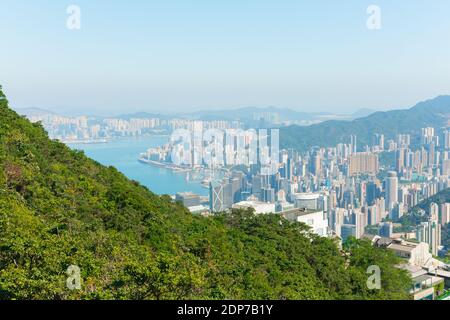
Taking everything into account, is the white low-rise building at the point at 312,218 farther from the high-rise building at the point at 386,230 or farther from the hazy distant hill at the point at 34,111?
the hazy distant hill at the point at 34,111

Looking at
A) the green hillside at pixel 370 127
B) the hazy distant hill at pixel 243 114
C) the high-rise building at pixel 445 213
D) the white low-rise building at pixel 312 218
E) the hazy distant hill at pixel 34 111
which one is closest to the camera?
the white low-rise building at pixel 312 218

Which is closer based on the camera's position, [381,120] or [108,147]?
[108,147]

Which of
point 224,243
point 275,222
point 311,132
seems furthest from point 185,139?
point 224,243

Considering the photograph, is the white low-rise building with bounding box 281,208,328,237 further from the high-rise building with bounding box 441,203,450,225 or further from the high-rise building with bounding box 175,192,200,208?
the high-rise building with bounding box 441,203,450,225

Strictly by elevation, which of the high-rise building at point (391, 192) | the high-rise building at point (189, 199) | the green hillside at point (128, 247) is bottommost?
the high-rise building at point (391, 192)

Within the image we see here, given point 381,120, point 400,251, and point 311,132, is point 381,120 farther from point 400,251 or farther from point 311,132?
point 400,251

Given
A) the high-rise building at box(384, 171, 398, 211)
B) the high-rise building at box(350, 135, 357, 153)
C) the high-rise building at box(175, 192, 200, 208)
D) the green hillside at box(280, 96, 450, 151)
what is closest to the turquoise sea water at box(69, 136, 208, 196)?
the high-rise building at box(175, 192, 200, 208)

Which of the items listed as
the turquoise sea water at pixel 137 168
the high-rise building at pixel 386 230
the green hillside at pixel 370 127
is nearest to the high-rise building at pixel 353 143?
the green hillside at pixel 370 127
